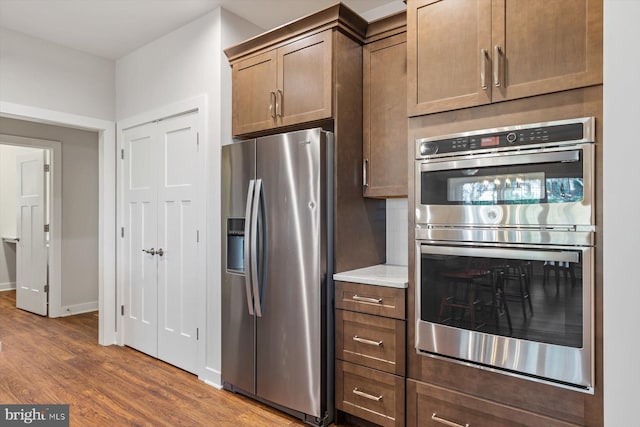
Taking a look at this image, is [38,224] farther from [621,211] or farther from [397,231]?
[621,211]

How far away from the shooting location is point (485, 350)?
1.81 metres

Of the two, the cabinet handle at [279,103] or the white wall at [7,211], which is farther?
the white wall at [7,211]

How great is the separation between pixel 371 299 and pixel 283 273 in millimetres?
580

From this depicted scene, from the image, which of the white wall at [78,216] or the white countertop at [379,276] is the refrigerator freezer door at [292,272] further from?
the white wall at [78,216]

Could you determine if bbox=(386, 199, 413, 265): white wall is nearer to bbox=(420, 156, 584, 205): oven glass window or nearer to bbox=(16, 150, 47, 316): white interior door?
bbox=(420, 156, 584, 205): oven glass window

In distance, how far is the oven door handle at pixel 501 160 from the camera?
1614 millimetres

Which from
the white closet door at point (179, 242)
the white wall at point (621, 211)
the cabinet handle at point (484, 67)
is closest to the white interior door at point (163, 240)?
the white closet door at point (179, 242)

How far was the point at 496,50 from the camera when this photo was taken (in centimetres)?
178

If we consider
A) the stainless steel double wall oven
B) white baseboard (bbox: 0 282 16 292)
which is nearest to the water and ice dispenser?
the stainless steel double wall oven

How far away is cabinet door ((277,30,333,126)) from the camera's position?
2.40m

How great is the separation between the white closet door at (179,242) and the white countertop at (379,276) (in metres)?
1.26

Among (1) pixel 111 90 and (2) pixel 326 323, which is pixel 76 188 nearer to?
(1) pixel 111 90

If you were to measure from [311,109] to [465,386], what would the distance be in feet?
5.76

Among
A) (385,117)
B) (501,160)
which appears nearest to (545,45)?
(501,160)
